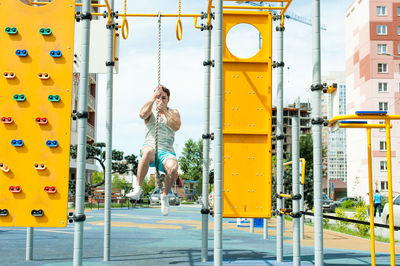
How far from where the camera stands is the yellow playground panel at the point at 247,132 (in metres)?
6.89

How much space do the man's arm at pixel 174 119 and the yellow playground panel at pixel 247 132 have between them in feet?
4.21

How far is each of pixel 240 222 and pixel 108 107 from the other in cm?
989

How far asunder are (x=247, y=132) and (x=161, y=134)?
169 centimetres

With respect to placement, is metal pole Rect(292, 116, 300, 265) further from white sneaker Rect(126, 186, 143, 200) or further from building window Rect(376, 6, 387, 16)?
building window Rect(376, 6, 387, 16)

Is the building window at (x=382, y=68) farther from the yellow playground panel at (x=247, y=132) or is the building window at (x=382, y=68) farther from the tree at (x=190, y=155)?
the yellow playground panel at (x=247, y=132)

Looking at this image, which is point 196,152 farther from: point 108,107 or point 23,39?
point 23,39

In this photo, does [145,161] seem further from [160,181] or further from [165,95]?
[165,95]

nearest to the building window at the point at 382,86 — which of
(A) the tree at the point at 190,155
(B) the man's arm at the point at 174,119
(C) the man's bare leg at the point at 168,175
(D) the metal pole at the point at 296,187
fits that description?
(A) the tree at the point at 190,155

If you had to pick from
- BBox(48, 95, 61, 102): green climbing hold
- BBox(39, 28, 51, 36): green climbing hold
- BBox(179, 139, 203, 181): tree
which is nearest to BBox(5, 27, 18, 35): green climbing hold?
BBox(39, 28, 51, 36): green climbing hold

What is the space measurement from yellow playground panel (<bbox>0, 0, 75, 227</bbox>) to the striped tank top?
2857 millimetres

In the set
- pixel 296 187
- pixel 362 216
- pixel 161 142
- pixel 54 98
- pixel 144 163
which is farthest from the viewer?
pixel 362 216

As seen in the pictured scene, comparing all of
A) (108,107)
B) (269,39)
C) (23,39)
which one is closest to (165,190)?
(108,107)

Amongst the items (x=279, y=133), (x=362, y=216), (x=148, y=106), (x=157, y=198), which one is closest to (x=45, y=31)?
(x=148, y=106)

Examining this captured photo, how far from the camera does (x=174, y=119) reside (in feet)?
26.1
